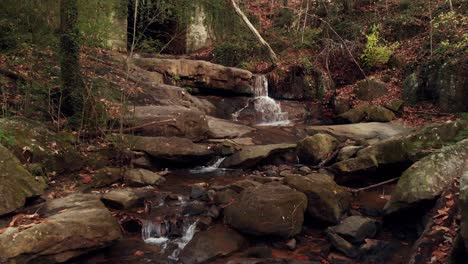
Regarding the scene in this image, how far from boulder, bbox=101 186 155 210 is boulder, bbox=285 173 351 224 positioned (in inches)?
97.7

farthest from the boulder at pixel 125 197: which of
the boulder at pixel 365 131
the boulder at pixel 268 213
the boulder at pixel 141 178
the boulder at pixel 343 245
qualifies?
the boulder at pixel 365 131

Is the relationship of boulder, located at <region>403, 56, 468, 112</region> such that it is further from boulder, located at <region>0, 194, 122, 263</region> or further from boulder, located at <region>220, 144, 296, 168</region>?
boulder, located at <region>0, 194, 122, 263</region>

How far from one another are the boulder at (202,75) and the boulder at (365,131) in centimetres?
410

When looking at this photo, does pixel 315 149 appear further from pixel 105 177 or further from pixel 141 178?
pixel 105 177

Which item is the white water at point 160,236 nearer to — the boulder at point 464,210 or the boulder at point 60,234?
the boulder at point 60,234

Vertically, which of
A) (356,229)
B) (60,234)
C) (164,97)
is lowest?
(356,229)

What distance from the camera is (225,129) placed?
10930 millimetres

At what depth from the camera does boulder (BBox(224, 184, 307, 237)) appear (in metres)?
5.38

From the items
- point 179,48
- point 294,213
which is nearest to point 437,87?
point 294,213

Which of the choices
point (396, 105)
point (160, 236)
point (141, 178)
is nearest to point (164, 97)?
point (141, 178)

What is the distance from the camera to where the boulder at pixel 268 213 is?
538 centimetres

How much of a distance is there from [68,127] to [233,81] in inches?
310

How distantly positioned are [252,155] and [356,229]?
3.69 m

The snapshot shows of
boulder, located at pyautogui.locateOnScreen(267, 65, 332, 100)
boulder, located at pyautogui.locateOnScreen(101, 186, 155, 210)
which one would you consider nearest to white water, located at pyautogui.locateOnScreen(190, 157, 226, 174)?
boulder, located at pyautogui.locateOnScreen(101, 186, 155, 210)
